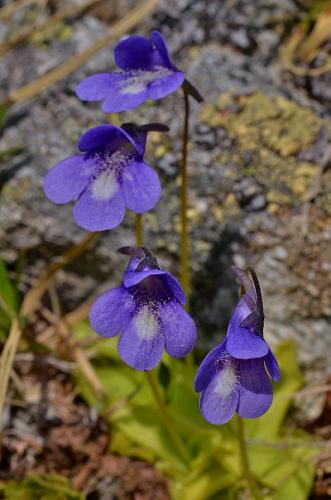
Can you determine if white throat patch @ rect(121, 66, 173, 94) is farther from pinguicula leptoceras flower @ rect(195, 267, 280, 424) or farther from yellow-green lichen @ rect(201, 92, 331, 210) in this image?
yellow-green lichen @ rect(201, 92, 331, 210)

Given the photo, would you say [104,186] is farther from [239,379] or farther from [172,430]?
[172,430]

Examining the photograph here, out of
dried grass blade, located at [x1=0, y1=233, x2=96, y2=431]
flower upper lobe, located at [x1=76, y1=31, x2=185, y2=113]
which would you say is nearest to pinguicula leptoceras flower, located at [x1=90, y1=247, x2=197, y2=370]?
flower upper lobe, located at [x1=76, y1=31, x2=185, y2=113]

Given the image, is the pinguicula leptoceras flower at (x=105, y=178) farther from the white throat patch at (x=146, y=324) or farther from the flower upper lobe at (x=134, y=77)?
the white throat patch at (x=146, y=324)

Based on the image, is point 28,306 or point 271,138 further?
point 28,306

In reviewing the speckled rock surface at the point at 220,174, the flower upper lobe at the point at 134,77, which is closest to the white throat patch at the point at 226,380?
the flower upper lobe at the point at 134,77

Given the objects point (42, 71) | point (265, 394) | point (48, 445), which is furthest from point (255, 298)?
point (42, 71)

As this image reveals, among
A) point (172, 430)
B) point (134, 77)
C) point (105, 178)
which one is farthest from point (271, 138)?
point (172, 430)

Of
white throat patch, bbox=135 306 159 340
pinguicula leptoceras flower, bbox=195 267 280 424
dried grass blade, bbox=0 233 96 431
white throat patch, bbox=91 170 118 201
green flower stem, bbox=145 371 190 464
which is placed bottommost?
green flower stem, bbox=145 371 190 464
